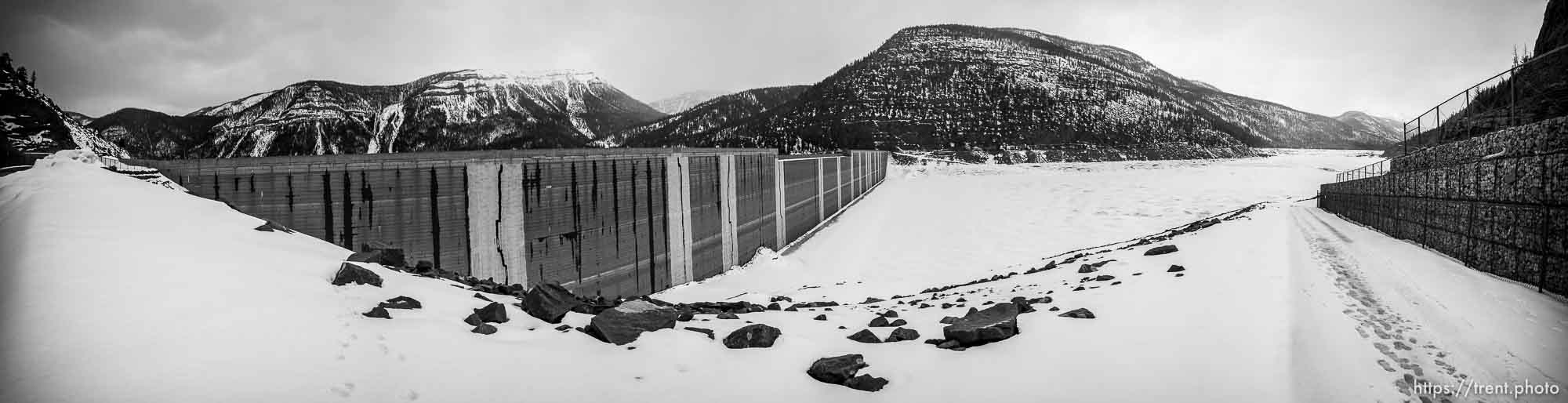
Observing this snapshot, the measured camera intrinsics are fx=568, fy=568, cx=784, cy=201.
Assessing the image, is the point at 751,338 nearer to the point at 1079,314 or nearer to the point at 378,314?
the point at 378,314

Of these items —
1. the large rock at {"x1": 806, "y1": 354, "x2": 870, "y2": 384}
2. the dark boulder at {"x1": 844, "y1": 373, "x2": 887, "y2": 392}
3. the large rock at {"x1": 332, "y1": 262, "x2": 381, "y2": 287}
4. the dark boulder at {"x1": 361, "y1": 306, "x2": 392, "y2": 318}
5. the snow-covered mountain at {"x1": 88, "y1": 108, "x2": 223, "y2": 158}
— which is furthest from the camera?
the snow-covered mountain at {"x1": 88, "y1": 108, "x2": 223, "y2": 158}

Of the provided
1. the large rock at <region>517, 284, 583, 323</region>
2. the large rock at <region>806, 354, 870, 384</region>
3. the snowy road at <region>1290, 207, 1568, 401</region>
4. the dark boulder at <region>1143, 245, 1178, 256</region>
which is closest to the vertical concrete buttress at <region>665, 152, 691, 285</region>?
the large rock at <region>517, 284, 583, 323</region>

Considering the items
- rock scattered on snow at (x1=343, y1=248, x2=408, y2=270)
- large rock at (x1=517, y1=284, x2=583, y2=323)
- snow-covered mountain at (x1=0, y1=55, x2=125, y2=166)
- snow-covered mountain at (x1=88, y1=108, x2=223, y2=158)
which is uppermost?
snow-covered mountain at (x1=88, y1=108, x2=223, y2=158)

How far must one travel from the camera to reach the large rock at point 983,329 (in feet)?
23.3

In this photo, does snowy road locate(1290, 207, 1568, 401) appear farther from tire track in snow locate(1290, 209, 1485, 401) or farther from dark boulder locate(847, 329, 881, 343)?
dark boulder locate(847, 329, 881, 343)

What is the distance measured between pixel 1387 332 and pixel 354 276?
40.0 ft

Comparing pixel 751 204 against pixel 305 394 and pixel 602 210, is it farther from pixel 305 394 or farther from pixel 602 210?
pixel 305 394

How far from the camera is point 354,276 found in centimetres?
685

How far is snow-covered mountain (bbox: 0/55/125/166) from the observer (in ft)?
28.7

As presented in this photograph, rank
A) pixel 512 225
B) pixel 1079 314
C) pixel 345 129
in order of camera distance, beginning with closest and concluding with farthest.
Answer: pixel 1079 314, pixel 512 225, pixel 345 129

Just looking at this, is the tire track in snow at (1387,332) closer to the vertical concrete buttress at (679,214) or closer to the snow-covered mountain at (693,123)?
the vertical concrete buttress at (679,214)

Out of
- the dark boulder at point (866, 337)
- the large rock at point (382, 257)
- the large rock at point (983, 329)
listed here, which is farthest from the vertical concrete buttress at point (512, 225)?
the large rock at point (983, 329)

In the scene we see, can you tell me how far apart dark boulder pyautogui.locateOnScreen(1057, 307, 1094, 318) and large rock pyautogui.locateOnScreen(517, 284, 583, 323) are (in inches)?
278

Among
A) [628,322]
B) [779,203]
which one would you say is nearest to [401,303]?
[628,322]
